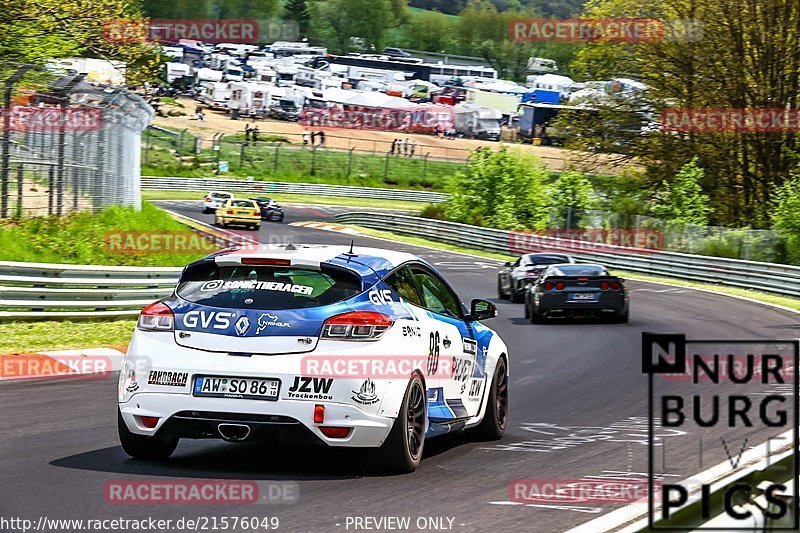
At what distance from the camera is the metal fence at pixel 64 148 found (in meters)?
18.6

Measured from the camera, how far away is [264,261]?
26.5ft

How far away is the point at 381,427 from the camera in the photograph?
7652 mm

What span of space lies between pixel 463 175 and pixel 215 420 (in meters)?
48.9

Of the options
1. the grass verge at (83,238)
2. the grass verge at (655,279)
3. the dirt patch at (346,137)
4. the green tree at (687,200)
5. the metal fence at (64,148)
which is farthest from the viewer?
the dirt patch at (346,137)

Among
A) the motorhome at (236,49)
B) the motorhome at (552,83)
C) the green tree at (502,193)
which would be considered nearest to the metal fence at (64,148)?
the green tree at (502,193)

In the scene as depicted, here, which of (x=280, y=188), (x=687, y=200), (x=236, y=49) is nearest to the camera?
(x=687, y=200)

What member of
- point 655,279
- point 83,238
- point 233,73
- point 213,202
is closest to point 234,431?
point 83,238

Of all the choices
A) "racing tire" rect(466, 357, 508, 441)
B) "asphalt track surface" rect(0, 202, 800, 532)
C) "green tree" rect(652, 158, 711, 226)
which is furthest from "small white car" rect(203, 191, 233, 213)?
"racing tire" rect(466, 357, 508, 441)

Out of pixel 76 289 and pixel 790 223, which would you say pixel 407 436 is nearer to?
pixel 76 289

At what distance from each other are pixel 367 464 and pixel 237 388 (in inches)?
41.9

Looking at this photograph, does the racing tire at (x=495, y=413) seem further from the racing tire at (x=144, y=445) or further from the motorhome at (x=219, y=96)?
the motorhome at (x=219, y=96)

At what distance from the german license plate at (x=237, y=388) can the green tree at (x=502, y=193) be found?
46.7 m

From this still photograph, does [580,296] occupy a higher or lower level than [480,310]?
lower

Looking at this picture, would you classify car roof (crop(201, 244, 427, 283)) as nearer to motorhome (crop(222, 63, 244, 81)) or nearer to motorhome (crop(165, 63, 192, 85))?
motorhome (crop(165, 63, 192, 85))
